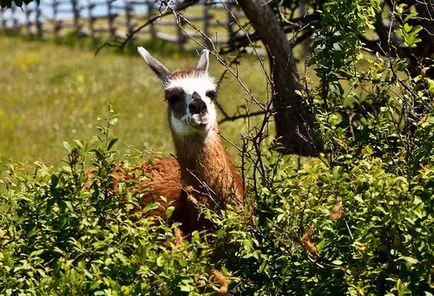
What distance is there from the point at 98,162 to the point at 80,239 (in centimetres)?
54

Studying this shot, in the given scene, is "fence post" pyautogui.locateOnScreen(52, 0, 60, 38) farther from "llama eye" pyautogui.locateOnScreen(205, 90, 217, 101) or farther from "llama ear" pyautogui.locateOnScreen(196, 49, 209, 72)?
"llama eye" pyautogui.locateOnScreen(205, 90, 217, 101)

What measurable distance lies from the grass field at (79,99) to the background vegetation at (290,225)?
393 cm

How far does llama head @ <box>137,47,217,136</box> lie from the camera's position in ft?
26.0

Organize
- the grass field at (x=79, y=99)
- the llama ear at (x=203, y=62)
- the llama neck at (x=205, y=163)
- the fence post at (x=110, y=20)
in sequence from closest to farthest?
the llama neck at (x=205, y=163) < the llama ear at (x=203, y=62) < the grass field at (x=79, y=99) < the fence post at (x=110, y=20)

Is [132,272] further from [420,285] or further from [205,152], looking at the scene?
[205,152]

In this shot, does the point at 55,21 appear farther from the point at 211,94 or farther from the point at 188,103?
the point at 188,103

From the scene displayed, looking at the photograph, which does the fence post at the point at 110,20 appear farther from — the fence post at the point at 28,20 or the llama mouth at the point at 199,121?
the llama mouth at the point at 199,121

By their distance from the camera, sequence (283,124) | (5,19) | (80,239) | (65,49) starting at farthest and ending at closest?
1. (5,19)
2. (65,49)
3. (283,124)
4. (80,239)

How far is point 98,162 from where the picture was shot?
6262mm

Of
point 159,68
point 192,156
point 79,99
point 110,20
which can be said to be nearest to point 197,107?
point 192,156

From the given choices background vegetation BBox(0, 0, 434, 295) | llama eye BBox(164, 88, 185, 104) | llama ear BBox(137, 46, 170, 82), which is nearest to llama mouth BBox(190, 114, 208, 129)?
llama eye BBox(164, 88, 185, 104)

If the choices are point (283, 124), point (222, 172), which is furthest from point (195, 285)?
point (283, 124)

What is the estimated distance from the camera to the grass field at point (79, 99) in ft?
53.8

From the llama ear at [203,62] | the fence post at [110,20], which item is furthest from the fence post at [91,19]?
the llama ear at [203,62]
